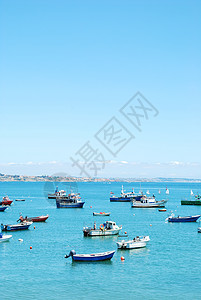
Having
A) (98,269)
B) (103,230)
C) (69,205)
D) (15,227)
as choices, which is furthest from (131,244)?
(69,205)

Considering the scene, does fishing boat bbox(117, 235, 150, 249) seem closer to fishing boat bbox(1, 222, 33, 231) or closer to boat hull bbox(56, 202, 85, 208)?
fishing boat bbox(1, 222, 33, 231)

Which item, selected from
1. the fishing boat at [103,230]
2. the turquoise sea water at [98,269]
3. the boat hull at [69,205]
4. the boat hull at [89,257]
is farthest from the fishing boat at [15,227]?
the boat hull at [69,205]

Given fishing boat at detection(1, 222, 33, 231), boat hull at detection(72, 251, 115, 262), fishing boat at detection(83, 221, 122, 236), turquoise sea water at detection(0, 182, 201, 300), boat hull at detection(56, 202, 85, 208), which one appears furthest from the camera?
boat hull at detection(56, 202, 85, 208)

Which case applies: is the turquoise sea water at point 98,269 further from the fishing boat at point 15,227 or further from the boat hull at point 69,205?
the boat hull at point 69,205

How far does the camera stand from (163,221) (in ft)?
378

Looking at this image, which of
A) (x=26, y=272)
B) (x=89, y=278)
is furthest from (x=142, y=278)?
(x=26, y=272)

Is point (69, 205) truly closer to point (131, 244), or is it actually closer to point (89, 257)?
point (131, 244)

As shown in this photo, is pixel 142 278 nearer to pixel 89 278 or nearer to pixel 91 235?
pixel 89 278

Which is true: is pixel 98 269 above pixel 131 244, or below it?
Answer: below

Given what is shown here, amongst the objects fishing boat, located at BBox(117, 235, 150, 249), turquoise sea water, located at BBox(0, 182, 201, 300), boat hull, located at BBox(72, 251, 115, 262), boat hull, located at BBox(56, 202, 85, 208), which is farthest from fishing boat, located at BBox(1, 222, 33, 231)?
boat hull, located at BBox(56, 202, 85, 208)

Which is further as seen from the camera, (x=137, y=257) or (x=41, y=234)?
(x=41, y=234)

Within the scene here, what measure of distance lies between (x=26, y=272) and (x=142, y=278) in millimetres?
16989

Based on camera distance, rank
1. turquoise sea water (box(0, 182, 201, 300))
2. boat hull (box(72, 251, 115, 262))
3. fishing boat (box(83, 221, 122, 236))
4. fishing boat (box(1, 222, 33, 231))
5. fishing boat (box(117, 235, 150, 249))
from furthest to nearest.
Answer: fishing boat (box(1, 222, 33, 231)) → fishing boat (box(83, 221, 122, 236)) → fishing boat (box(117, 235, 150, 249)) → boat hull (box(72, 251, 115, 262)) → turquoise sea water (box(0, 182, 201, 300))

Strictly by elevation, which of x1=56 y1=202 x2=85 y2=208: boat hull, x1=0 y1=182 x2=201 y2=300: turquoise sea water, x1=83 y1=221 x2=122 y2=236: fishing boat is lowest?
x1=0 y1=182 x2=201 y2=300: turquoise sea water
